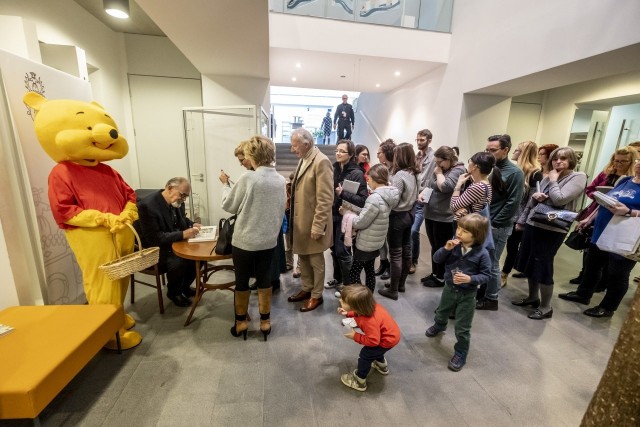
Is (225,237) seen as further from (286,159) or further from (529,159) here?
(286,159)

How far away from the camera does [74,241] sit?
5.79 ft

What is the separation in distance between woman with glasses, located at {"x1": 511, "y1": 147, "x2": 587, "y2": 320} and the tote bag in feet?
0.81

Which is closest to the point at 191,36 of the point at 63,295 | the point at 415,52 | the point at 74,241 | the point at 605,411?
the point at 74,241

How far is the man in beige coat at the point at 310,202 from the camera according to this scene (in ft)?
7.02

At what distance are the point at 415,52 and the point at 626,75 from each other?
3.29 m

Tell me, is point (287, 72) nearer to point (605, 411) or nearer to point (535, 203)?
point (535, 203)

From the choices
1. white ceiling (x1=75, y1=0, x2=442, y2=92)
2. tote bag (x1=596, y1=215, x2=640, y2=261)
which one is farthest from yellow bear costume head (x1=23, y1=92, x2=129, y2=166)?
tote bag (x1=596, y1=215, x2=640, y2=261)

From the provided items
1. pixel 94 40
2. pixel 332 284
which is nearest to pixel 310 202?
pixel 332 284

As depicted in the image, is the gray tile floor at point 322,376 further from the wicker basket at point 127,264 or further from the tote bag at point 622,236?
the tote bag at point 622,236

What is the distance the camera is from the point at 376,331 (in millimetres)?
1585

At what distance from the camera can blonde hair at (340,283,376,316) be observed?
156 centimetres

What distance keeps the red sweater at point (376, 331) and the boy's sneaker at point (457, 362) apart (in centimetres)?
55

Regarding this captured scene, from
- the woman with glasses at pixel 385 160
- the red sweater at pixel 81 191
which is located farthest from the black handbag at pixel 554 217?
the red sweater at pixel 81 191

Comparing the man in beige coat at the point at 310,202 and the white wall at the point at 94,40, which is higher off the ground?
the white wall at the point at 94,40
